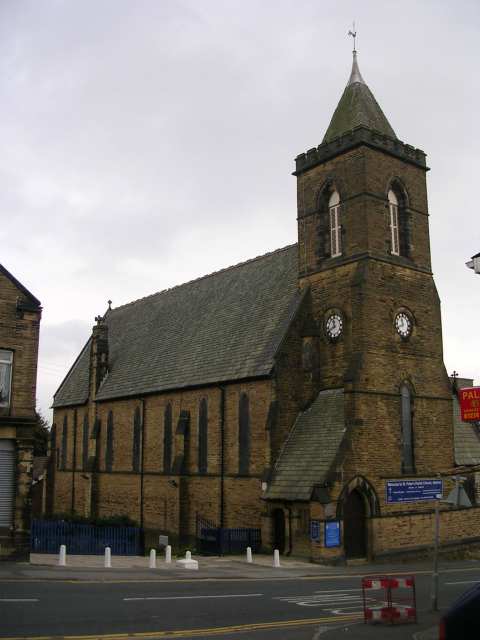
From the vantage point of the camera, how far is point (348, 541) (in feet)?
85.7

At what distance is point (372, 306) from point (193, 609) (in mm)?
17179

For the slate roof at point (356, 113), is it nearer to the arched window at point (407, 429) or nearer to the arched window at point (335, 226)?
the arched window at point (335, 226)

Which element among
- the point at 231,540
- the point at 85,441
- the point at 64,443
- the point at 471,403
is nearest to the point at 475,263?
the point at 471,403

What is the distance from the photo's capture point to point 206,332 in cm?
3644

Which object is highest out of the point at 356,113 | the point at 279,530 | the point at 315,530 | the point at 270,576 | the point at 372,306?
the point at 356,113

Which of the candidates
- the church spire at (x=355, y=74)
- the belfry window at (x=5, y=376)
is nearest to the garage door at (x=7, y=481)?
the belfry window at (x=5, y=376)

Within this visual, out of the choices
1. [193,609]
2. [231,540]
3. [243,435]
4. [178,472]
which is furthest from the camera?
[178,472]

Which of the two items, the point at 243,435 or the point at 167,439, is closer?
the point at 243,435

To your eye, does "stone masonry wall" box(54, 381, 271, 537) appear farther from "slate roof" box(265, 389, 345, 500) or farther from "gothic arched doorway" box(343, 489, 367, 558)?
"gothic arched doorway" box(343, 489, 367, 558)

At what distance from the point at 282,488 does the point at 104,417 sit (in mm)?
18285

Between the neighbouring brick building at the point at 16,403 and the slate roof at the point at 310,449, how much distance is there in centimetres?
948

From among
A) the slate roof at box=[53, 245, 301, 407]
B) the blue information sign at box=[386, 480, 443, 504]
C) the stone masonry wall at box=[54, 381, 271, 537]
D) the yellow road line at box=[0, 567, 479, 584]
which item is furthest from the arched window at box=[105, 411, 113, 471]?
the yellow road line at box=[0, 567, 479, 584]

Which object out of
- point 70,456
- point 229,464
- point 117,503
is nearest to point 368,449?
point 229,464

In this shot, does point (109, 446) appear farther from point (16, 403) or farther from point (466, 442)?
point (466, 442)
